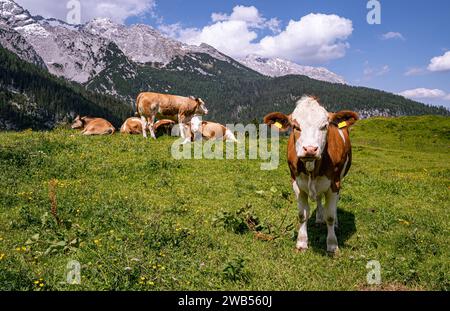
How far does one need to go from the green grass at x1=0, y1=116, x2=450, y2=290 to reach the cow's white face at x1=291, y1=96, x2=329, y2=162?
2549 millimetres

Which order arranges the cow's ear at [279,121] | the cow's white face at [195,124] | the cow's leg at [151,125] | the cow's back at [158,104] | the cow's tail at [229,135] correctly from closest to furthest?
the cow's ear at [279,121], the cow's back at [158,104], the cow's leg at [151,125], the cow's white face at [195,124], the cow's tail at [229,135]

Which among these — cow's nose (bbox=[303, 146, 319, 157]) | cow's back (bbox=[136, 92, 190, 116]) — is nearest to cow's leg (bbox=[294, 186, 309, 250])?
cow's nose (bbox=[303, 146, 319, 157])

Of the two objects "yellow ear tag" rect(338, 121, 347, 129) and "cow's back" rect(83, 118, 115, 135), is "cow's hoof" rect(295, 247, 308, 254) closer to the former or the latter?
"yellow ear tag" rect(338, 121, 347, 129)

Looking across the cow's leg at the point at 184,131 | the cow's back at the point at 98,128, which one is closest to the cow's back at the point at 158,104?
the cow's leg at the point at 184,131

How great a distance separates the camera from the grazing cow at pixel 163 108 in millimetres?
24250

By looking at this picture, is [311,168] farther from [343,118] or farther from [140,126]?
[140,126]

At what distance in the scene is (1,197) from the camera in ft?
39.7

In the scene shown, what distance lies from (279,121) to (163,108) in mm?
15854

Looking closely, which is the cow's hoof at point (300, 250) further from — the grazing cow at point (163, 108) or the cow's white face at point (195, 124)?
the cow's white face at point (195, 124)

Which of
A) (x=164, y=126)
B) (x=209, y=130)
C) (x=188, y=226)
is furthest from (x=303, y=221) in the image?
(x=164, y=126)

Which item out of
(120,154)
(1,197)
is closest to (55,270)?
(1,197)

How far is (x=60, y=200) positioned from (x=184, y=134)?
1344 centimetres

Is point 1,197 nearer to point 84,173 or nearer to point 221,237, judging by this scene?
point 84,173

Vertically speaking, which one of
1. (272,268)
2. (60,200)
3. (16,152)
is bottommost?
(272,268)
